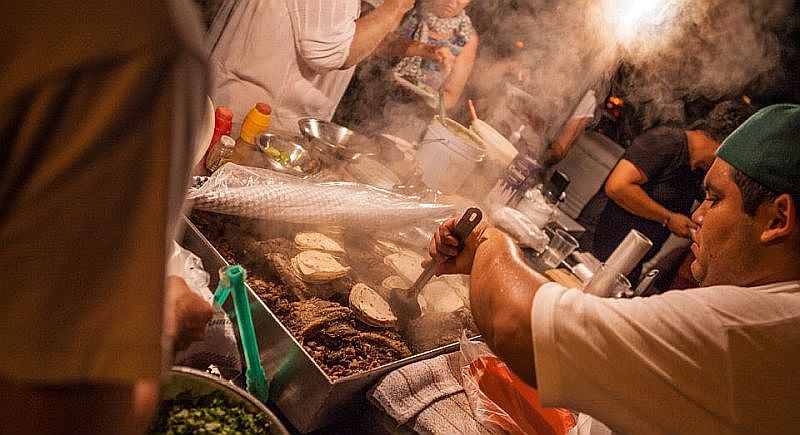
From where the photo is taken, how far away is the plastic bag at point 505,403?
2.33m

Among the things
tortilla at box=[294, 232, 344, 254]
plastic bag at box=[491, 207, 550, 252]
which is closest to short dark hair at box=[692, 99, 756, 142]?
plastic bag at box=[491, 207, 550, 252]

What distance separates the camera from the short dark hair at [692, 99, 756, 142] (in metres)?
4.32

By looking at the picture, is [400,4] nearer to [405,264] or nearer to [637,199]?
[405,264]

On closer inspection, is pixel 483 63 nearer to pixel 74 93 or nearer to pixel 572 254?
pixel 572 254

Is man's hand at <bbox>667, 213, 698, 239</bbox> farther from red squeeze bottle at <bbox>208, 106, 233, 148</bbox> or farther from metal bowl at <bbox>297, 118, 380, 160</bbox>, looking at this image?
red squeeze bottle at <bbox>208, 106, 233, 148</bbox>

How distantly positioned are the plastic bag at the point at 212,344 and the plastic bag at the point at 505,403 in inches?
41.6

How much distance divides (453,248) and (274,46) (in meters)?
2.49

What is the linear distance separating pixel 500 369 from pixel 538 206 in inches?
82.3

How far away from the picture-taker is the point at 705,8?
19.1 feet

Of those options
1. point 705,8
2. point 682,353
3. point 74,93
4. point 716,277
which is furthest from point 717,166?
point 705,8

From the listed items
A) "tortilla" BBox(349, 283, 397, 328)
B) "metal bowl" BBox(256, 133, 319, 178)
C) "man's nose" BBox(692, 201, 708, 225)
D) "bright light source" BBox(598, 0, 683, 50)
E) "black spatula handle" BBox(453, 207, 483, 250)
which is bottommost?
"tortilla" BBox(349, 283, 397, 328)

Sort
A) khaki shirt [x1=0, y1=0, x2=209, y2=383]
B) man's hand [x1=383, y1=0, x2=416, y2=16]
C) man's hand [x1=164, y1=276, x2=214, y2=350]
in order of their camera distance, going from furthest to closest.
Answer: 1. man's hand [x1=383, y1=0, x2=416, y2=16]
2. man's hand [x1=164, y1=276, x2=214, y2=350]
3. khaki shirt [x1=0, y1=0, x2=209, y2=383]

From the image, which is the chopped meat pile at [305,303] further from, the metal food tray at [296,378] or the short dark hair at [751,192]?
the short dark hair at [751,192]

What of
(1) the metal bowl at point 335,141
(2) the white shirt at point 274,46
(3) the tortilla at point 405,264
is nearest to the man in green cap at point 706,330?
(3) the tortilla at point 405,264
